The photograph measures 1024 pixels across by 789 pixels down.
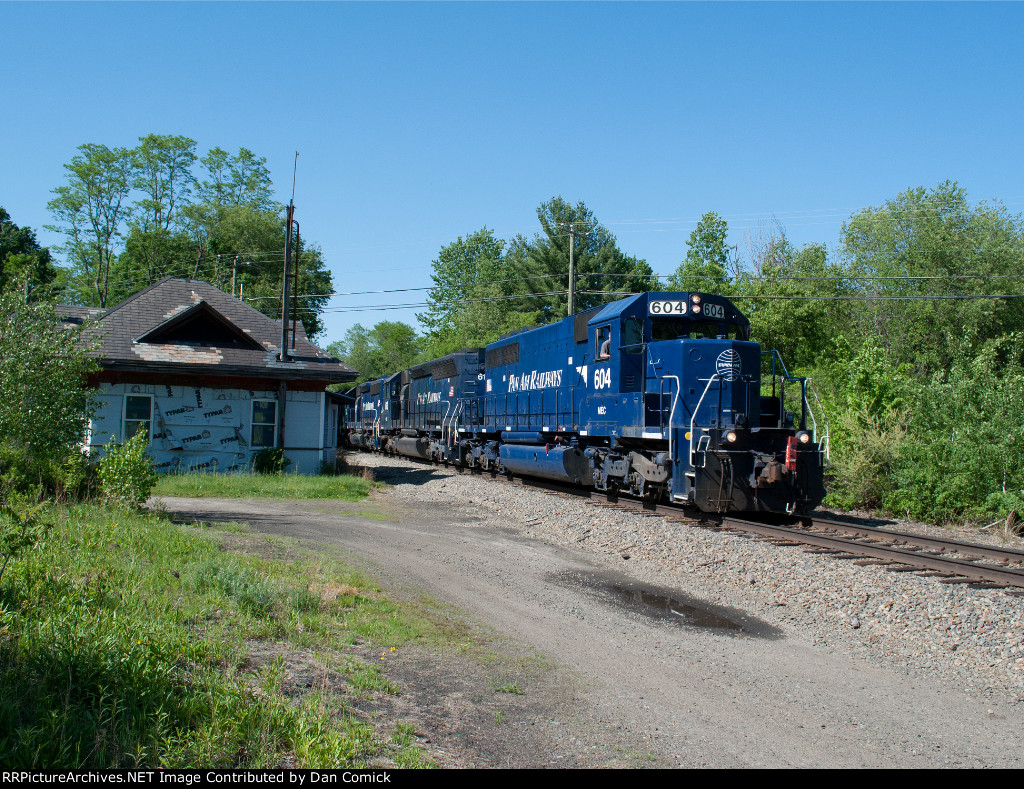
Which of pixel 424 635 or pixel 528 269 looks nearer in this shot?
pixel 424 635

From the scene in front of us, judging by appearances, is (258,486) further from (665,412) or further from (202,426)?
(665,412)

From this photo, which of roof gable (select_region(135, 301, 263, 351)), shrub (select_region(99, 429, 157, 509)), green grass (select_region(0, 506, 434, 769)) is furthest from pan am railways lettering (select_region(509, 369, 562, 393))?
green grass (select_region(0, 506, 434, 769))

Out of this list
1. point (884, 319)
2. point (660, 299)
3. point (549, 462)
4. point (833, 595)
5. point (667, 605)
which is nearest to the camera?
point (833, 595)

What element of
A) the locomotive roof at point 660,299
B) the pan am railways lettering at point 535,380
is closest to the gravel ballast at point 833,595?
the locomotive roof at point 660,299

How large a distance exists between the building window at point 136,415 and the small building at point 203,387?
0.08 ft

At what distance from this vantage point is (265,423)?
2225cm

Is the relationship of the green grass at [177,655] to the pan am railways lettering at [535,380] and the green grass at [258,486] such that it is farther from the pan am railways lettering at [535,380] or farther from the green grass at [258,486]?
the pan am railways lettering at [535,380]

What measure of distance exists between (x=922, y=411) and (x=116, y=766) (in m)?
17.7

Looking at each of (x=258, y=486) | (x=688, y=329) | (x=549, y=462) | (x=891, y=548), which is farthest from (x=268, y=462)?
(x=891, y=548)

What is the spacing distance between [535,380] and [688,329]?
20.4 feet

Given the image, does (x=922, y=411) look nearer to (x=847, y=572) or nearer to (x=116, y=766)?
(x=847, y=572)

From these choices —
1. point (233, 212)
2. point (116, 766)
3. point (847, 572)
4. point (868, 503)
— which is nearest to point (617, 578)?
point (847, 572)
